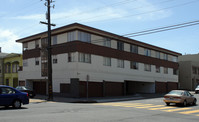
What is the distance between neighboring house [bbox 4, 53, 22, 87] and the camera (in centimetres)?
4239

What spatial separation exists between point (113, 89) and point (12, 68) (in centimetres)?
2010

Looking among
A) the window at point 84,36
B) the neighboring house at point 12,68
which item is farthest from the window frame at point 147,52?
the neighboring house at point 12,68

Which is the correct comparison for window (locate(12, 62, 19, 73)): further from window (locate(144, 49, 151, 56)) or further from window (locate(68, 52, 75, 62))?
window (locate(144, 49, 151, 56))

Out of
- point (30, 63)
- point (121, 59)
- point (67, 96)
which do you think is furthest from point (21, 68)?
point (121, 59)

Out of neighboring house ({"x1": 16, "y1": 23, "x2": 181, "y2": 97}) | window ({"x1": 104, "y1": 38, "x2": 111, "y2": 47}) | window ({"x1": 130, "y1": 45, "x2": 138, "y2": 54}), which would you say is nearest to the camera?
neighboring house ({"x1": 16, "y1": 23, "x2": 181, "y2": 97})

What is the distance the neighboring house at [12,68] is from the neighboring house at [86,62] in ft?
16.4

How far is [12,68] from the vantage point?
43.9 metres

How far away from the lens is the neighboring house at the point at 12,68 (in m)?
42.4

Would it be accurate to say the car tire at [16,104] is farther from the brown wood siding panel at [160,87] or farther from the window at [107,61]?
the brown wood siding panel at [160,87]

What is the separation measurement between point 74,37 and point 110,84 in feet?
29.7

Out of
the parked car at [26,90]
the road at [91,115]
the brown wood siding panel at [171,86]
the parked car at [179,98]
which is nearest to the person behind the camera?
the road at [91,115]

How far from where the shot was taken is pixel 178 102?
19.3 m

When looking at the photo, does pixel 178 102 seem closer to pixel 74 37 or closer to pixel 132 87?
pixel 74 37

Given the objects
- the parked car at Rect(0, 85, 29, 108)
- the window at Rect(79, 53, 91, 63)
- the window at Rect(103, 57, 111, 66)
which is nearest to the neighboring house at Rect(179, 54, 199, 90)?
the window at Rect(103, 57, 111, 66)
